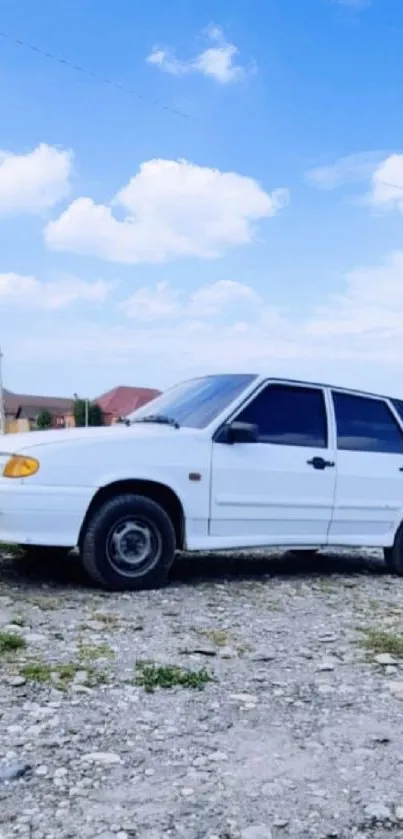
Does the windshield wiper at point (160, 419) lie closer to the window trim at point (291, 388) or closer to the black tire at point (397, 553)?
the window trim at point (291, 388)

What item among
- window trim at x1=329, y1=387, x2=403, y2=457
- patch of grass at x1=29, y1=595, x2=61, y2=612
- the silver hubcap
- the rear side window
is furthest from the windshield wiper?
the rear side window

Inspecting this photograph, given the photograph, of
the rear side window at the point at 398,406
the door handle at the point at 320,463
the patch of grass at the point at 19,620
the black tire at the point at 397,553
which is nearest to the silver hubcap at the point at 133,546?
the patch of grass at the point at 19,620

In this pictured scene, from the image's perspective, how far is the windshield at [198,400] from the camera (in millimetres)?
6102

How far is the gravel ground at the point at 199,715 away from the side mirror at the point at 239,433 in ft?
3.83

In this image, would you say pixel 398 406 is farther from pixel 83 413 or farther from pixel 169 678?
pixel 83 413

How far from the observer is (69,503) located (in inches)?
208

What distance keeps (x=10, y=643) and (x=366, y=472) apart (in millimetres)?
3562

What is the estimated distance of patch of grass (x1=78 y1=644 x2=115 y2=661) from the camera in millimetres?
3989


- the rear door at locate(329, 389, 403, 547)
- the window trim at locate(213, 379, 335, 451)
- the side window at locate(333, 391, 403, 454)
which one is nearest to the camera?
the window trim at locate(213, 379, 335, 451)

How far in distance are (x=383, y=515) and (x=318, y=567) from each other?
0.90 m

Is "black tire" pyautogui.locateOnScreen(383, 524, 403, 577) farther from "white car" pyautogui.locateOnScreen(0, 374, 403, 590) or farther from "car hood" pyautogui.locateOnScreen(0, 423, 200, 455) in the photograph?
"car hood" pyautogui.locateOnScreen(0, 423, 200, 455)

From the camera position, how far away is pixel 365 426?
6707mm

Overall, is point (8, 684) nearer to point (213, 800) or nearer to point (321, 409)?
point (213, 800)

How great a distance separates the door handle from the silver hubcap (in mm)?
1518
